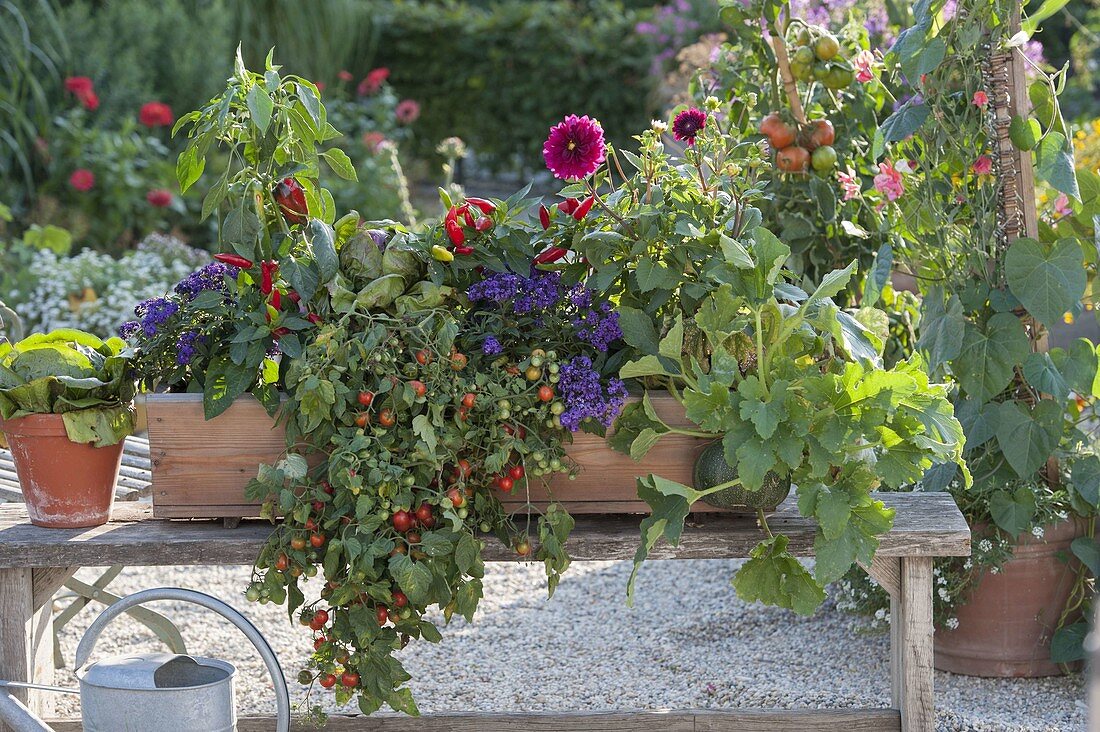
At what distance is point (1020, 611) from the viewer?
7.69ft

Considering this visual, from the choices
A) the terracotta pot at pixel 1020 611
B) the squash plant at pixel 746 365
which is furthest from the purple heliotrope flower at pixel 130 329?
the terracotta pot at pixel 1020 611

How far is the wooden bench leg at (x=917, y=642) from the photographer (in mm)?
1793

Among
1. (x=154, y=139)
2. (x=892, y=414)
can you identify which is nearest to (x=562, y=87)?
(x=154, y=139)

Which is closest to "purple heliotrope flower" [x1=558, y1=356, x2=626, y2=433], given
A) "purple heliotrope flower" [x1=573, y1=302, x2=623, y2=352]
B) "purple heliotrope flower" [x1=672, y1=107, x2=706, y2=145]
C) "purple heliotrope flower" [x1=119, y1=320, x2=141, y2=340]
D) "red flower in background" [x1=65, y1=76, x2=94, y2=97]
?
"purple heliotrope flower" [x1=573, y1=302, x2=623, y2=352]

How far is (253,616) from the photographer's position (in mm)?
2912

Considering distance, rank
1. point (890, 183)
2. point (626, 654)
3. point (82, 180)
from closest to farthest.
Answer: point (890, 183) < point (626, 654) < point (82, 180)

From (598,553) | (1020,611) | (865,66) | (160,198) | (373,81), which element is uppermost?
(373,81)

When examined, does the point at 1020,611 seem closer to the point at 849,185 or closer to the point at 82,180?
the point at 849,185

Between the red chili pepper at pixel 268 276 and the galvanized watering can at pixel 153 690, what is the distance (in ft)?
1.46

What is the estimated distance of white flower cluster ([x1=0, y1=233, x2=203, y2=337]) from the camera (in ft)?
13.3

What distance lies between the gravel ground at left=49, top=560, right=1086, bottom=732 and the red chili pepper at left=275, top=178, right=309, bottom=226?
1.06m

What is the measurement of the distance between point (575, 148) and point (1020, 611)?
1361 mm

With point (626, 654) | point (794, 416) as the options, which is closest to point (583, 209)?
point (794, 416)

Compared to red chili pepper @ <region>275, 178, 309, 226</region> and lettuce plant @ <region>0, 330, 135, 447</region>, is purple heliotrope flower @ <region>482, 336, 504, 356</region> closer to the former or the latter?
red chili pepper @ <region>275, 178, 309, 226</region>
